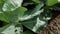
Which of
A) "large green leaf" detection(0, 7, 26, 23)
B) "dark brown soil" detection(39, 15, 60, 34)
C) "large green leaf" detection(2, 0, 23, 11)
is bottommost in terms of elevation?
"dark brown soil" detection(39, 15, 60, 34)

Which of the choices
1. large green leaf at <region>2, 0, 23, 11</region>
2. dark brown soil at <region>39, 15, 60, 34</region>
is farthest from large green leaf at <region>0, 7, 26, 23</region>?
dark brown soil at <region>39, 15, 60, 34</region>

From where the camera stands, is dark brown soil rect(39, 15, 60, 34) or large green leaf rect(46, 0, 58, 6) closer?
dark brown soil rect(39, 15, 60, 34)

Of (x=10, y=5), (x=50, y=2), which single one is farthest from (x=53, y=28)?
(x=10, y=5)

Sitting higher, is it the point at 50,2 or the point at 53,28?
the point at 50,2

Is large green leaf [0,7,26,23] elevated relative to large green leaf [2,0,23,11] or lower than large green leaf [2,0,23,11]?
lower

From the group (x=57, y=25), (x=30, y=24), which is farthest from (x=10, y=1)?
(x=57, y=25)

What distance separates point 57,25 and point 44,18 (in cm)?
15

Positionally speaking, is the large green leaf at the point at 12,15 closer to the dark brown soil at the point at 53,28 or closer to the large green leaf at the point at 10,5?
the large green leaf at the point at 10,5

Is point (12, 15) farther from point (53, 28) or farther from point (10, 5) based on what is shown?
point (53, 28)

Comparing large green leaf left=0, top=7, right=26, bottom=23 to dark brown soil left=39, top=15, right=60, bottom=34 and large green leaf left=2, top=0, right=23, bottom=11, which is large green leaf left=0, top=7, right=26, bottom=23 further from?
dark brown soil left=39, top=15, right=60, bottom=34

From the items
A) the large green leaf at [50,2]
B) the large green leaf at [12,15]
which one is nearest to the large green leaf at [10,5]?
the large green leaf at [12,15]

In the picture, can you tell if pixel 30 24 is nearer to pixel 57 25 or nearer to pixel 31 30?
pixel 31 30

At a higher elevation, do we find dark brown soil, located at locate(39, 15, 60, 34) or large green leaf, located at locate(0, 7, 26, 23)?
large green leaf, located at locate(0, 7, 26, 23)

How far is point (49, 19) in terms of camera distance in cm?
123
